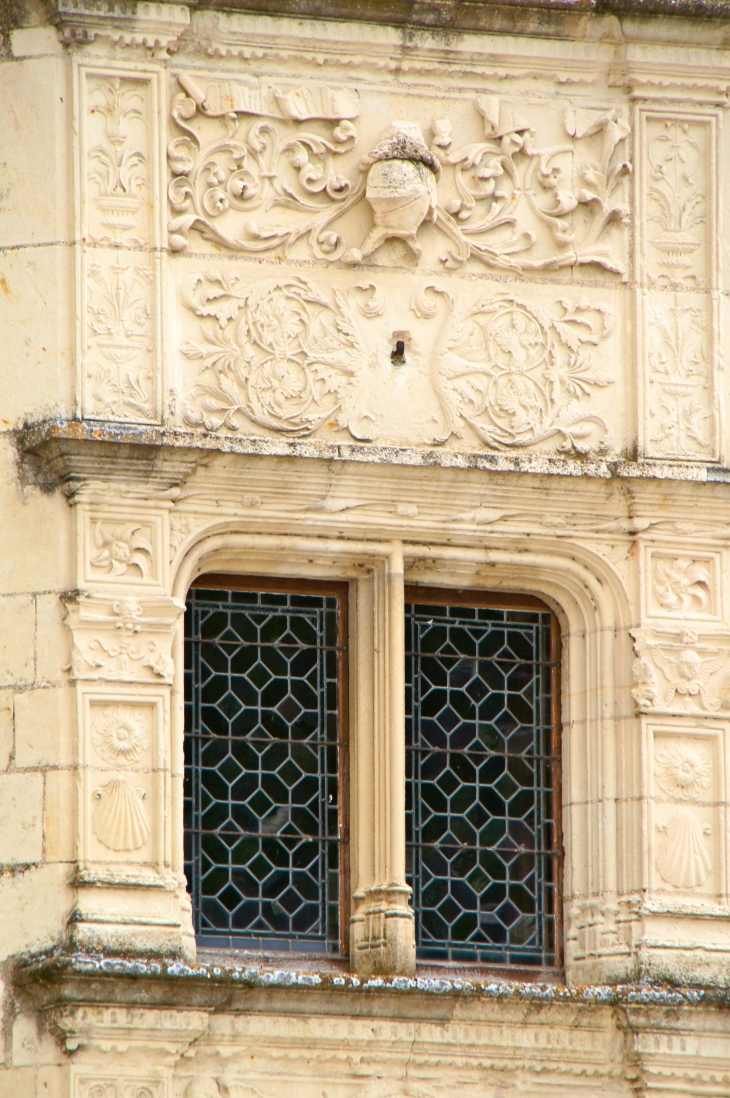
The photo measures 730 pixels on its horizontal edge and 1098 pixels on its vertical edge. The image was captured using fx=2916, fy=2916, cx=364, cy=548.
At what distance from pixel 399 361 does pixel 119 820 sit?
83.3 inches

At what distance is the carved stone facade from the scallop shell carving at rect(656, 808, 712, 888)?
0.04 feet

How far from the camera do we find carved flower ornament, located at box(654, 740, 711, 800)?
1104cm

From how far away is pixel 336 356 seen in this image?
1116cm

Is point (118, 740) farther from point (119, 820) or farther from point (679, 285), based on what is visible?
point (679, 285)

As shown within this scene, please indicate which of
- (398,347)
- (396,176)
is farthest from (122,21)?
(398,347)

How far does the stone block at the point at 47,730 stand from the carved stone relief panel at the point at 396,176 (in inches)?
71.4

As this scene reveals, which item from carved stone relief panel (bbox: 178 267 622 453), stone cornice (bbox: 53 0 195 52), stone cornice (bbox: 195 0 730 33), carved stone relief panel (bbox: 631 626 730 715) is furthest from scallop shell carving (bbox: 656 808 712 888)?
stone cornice (bbox: 53 0 195 52)

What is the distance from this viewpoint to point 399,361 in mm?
11234

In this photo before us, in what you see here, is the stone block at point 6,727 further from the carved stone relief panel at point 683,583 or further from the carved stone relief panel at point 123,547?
the carved stone relief panel at point 683,583

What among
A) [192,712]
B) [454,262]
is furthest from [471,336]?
[192,712]

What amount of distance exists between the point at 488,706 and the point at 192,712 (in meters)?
1.17

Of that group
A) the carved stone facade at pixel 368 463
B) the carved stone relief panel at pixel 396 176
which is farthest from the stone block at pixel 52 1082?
the carved stone relief panel at pixel 396 176

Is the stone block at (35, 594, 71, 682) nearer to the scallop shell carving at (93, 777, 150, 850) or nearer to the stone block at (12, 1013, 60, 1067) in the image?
the scallop shell carving at (93, 777, 150, 850)

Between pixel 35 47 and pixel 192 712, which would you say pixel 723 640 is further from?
pixel 35 47
